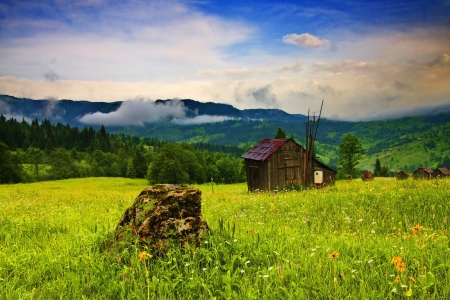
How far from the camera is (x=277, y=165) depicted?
36.3 meters

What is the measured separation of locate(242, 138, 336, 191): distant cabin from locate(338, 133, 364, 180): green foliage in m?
49.9

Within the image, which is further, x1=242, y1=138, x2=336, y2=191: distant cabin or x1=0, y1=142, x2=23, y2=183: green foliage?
x1=0, y1=142, x2=23, y2=183: green foliage

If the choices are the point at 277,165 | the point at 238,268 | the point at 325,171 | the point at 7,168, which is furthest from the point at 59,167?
the point at 238,268

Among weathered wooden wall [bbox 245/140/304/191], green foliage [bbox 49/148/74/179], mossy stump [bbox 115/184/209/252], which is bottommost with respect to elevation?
green foliage [bbox 49/148/74/179]

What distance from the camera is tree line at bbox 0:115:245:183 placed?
87312 millimetres

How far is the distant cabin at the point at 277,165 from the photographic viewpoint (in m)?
36.1

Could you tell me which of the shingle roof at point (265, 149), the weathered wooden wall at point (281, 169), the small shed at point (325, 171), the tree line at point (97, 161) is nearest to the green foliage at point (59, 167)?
the tree line at point (97, 161)

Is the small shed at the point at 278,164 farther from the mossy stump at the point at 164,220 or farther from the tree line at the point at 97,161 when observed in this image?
the mossy stump at the point at 164,220

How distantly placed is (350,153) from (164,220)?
84874 millimetres

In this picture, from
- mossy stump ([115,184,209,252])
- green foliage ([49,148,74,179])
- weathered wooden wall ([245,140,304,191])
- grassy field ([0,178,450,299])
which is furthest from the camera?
green foliage ([49,148,74,179])

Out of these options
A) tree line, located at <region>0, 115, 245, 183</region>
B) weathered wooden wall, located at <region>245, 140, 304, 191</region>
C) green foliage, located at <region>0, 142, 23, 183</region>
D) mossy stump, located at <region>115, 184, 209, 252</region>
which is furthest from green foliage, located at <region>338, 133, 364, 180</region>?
green foliage, located at <region>0, 142, 23, 183</region>

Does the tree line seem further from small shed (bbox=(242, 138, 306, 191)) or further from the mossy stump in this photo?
the mossy stump

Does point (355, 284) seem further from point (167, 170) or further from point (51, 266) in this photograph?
point (167, 170)

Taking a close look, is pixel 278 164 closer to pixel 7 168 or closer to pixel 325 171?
pixel 325 171
